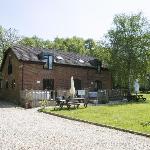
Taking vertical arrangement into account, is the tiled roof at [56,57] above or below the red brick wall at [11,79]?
above

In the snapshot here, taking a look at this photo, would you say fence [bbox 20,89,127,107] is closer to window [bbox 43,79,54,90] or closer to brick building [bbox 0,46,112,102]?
brick building [bbox 0,46,112,102]

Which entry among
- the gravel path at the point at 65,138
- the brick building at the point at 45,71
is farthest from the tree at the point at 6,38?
the gravel path at the point at 65,138

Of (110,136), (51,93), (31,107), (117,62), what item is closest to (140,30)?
(117,62)

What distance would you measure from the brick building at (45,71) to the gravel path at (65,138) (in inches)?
725

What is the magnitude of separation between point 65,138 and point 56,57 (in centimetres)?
2581

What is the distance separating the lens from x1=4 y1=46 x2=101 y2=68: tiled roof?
35156 millimetres

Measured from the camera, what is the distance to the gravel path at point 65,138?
11.3 m

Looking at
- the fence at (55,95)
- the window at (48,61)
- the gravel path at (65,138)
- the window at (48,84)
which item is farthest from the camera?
the window at (48,84)

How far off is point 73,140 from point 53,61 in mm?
24817

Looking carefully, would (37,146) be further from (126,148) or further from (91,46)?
(91,46)

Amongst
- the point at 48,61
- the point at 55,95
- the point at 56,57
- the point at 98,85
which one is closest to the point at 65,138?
the point at 55,95

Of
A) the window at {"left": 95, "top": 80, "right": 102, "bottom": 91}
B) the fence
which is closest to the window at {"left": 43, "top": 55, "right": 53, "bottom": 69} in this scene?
the fence

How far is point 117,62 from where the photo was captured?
129 ft

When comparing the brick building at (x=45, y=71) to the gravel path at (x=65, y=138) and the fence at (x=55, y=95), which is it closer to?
the fence at (x=55, y=95)
